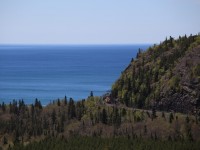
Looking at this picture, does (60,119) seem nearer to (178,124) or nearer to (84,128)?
(84,128)

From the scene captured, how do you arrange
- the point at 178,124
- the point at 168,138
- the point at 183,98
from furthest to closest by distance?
the point at 183,98 < the point at 178,124 < the point at 168,138

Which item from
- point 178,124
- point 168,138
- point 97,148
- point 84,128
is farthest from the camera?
point 84,128

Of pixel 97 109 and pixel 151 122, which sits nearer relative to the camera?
pixel 151 122

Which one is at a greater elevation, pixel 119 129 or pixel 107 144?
pixel 107 144

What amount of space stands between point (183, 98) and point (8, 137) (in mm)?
82356

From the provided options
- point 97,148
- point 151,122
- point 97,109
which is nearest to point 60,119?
point 97,109

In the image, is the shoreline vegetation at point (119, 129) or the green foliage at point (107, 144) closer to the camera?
the green foliage at point (107, 144)

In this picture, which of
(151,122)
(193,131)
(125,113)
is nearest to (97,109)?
(125,113)

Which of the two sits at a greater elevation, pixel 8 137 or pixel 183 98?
pixel 183 98

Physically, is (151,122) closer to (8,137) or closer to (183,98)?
(183,98)

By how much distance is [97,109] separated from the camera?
199750 millimetres

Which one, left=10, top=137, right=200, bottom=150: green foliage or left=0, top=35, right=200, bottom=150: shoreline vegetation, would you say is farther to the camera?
left=0, top=35, right=200, bottom=150: shoreline vegetation

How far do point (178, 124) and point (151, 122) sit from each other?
38.7 ft

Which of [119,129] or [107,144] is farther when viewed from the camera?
[119,129]
